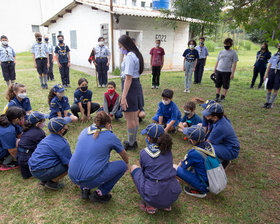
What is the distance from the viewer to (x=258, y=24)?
2.83m

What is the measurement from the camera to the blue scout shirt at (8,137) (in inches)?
108

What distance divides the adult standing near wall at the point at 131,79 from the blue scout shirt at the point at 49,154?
40.7 inches

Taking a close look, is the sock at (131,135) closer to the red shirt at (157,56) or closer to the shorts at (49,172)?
the shorts at (49,172)

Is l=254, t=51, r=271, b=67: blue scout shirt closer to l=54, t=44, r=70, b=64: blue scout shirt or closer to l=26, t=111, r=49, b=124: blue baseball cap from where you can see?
l=54, t=44, r=70, b=64: blue scout shirt

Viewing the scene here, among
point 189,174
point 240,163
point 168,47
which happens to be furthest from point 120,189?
point 168,47

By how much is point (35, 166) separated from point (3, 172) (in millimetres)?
984

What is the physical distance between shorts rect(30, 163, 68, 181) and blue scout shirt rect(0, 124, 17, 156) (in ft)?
2.28

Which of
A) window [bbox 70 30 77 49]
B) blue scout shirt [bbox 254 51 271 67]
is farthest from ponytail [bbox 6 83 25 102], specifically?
window [bbox 70 30 77 49]

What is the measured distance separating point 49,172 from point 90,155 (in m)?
0.67

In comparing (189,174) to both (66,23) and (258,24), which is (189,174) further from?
(66,23)

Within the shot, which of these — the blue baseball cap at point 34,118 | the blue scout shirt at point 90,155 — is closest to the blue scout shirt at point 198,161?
the blue scout shirt at point 90,155

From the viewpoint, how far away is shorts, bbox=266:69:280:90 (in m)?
5.44

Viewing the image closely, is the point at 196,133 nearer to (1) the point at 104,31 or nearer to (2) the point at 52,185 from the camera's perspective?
(2) the point at 52,185

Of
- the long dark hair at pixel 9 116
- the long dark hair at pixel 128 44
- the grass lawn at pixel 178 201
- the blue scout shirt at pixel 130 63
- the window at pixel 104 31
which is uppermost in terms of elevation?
the window at pixel 104 31
